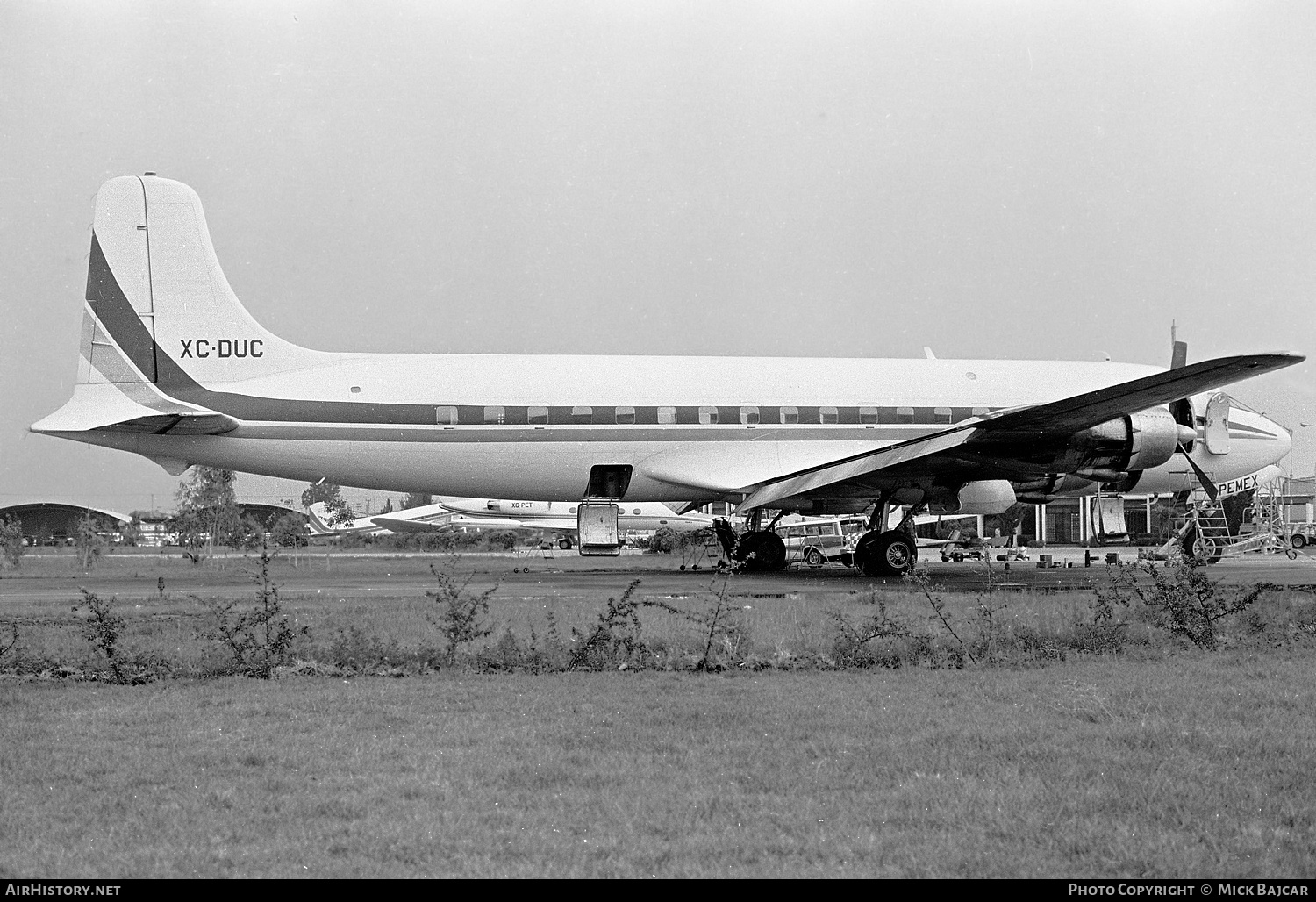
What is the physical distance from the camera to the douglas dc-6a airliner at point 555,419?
20.4 meters

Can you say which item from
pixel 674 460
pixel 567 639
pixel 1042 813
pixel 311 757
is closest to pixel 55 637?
pixel 567 639

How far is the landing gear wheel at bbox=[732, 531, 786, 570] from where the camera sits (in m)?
25.5

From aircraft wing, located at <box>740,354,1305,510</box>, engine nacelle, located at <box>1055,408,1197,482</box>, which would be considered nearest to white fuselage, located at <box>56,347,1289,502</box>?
aircraft wing, located at <box>740,354,1305,510</box>

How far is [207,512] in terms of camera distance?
57094mm

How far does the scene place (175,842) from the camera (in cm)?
471

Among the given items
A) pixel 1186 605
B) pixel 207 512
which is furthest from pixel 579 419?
pixel 207 512

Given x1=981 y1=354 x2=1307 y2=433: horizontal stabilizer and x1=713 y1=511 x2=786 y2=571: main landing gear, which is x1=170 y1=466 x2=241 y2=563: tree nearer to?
x1=713 y1=511 x2=786 y2=571: main landing gear

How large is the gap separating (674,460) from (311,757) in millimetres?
16782

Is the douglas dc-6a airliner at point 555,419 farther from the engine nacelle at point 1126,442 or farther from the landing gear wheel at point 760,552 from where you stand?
the landing gear wheel at point 760,552

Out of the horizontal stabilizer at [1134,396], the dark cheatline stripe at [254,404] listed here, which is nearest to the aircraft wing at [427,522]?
the dark cheatline stripe at [254,404]

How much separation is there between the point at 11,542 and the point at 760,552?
25283mm

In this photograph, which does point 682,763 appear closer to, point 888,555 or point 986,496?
point 986,496

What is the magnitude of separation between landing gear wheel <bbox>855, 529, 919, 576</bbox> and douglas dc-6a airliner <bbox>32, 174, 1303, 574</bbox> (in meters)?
0.04

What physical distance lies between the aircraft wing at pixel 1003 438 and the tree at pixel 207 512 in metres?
33.3
